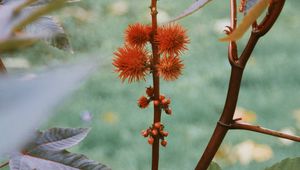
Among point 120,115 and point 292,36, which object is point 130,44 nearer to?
point 120,115

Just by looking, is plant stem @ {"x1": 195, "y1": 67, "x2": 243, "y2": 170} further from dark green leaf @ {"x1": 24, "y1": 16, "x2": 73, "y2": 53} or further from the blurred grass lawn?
the blurred grass lawn

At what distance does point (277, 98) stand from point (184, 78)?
0.31 m

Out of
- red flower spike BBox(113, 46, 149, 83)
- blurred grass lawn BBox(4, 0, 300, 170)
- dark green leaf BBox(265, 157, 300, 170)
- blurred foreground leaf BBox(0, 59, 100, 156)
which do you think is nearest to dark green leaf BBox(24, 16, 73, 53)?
red flower spike BBox(113, 46, 149, 83)

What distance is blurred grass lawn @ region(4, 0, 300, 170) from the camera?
167 centimetres

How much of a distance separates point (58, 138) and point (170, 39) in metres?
0.13

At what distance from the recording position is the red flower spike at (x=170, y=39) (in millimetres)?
459

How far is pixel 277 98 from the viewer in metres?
1.88

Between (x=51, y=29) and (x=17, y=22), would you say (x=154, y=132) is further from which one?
(x=17, y=22)

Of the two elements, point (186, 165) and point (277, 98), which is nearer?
point (186, 165)

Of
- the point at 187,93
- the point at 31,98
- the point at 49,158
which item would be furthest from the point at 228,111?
the point at 187,93

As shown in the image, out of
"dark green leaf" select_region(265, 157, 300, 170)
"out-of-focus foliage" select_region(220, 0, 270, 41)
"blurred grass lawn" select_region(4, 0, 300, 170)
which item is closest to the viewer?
"out-of-focus foliage" select_region(220, 0, 270, 41)

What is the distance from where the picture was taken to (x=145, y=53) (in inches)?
19.0

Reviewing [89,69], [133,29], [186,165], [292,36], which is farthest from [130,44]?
[292,36]

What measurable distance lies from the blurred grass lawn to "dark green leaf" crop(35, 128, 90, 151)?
0.94m
